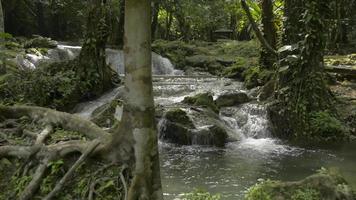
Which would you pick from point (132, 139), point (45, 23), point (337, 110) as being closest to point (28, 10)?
point (45, 23)

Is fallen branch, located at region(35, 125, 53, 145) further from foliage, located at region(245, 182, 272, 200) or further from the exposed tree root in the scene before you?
foliage, located at region(245, 182, 272, 200)

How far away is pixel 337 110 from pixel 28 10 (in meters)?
19.7

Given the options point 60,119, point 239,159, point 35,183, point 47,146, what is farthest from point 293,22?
point 35,183

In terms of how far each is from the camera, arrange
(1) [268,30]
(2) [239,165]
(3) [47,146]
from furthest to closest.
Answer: (1) [268,30] < (2) [239,165] < (3) [47,146]

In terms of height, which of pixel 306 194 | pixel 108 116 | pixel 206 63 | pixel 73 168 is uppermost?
pixel 206 63

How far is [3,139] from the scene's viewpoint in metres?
5.50

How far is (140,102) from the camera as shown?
453 cm

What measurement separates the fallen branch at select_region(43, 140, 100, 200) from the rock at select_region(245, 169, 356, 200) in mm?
1797

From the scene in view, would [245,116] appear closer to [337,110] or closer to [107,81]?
[337,110]

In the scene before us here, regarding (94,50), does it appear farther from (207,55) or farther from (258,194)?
(207,55)

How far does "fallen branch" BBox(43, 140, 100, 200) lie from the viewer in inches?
179

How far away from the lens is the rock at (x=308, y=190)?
5121 mm

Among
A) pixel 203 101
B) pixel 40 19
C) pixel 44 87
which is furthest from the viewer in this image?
pixel 40 19

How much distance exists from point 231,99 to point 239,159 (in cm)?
384
